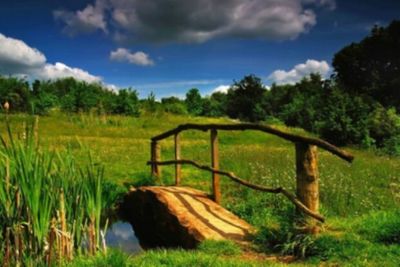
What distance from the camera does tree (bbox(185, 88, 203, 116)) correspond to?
253ft

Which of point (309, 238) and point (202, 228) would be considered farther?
point (202, 228)

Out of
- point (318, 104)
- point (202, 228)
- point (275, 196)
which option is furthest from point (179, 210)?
point (318, 104)

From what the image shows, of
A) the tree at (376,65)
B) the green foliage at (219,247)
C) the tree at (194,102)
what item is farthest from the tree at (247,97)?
the green foliage at (219,247)

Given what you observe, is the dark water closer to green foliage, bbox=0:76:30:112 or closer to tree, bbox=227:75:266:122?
green foliage, bbox=0:76:30:112

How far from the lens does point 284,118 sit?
2285 inches

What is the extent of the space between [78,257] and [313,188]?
135 inches

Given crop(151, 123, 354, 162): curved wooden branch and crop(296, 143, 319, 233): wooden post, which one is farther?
crop(296, 143, 319, 233): wooden post

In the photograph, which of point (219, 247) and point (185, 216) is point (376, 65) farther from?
point (219, 247)

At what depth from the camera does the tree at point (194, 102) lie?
77250 millimetres

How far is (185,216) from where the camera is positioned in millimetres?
9375

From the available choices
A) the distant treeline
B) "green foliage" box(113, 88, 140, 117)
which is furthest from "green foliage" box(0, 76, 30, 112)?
"green foliage" box(113, 88, 140, 117)

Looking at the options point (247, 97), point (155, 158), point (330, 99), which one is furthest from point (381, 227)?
point (247, 97)

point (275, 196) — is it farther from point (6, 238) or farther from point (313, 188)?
point (6, 238)

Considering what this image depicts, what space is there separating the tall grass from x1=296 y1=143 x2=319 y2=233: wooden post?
291 centimetres
